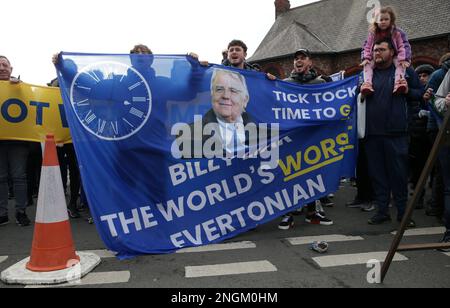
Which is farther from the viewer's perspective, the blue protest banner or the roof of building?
the roof of building

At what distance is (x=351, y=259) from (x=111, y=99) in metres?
2.75

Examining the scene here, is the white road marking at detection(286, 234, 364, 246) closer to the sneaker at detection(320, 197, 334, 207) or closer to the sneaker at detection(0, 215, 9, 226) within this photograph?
the sneaker at detection(320, 197, 334, 207)

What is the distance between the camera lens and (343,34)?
25531 mm

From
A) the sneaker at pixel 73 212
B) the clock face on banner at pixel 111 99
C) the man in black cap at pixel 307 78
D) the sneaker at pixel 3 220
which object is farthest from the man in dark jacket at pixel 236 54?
→ the sneaker at pixel 3 220

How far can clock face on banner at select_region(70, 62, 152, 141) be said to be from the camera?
3.88m

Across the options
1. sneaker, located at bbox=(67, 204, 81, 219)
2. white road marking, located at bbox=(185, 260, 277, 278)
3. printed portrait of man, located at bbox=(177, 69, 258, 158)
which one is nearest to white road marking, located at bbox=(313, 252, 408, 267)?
white road marking, located at bbox=(185, 260, 277, 278)

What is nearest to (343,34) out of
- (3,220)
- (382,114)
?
(382,114)

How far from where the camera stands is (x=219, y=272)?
3254mm

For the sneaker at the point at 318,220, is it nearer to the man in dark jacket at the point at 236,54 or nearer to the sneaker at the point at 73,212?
the man in dark jacket at the point at 236,54

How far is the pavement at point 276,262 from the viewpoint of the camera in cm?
302

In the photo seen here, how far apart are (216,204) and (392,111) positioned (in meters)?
2.42

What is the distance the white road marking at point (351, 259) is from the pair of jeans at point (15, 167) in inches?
148

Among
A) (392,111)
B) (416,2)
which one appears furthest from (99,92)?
(416,2)
